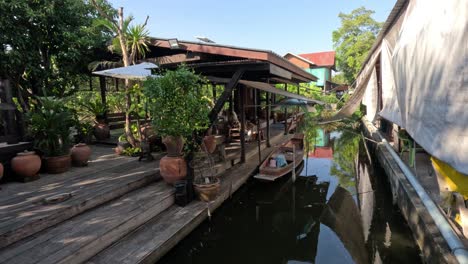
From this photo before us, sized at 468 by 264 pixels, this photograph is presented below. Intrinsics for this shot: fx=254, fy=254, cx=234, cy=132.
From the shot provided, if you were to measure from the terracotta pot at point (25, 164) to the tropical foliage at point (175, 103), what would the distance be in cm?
254

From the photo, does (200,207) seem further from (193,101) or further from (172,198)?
(193,101)

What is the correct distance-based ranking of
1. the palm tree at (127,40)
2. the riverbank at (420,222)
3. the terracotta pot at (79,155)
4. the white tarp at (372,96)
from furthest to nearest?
the white tarp at (372,96), the palm tree at (127,40), the terracotta pot at (79,155), the riverbank at (420,222)

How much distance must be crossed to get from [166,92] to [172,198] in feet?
6.91

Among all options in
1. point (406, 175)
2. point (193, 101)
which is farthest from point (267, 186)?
point (193, 101)

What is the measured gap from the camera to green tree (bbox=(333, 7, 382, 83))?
30297 mm

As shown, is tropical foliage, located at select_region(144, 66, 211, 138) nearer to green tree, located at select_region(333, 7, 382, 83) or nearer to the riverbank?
the riverbank

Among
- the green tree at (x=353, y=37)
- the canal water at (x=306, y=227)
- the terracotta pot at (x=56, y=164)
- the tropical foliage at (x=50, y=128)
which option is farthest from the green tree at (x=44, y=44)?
the green tree at (x=353, y=37)

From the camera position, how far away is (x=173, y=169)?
17.3 feet

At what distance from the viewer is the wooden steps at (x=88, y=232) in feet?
10.0

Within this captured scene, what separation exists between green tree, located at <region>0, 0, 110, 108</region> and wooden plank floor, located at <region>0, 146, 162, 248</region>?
372 centimetres

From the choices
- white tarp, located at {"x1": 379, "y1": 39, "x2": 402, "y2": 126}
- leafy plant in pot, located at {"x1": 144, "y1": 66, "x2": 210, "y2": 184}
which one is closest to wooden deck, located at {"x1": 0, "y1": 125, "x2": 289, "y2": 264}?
leafy plant in pot, located at {"x1": 144, "y1": 66, "x2": 210, "y2": 184}

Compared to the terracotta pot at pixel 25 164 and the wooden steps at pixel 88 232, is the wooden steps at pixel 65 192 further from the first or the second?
the terracotta pot at pixel 25 164

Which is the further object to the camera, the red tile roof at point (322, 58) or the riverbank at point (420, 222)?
the red tile roof at point (322, 58)

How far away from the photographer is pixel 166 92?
4922mm
